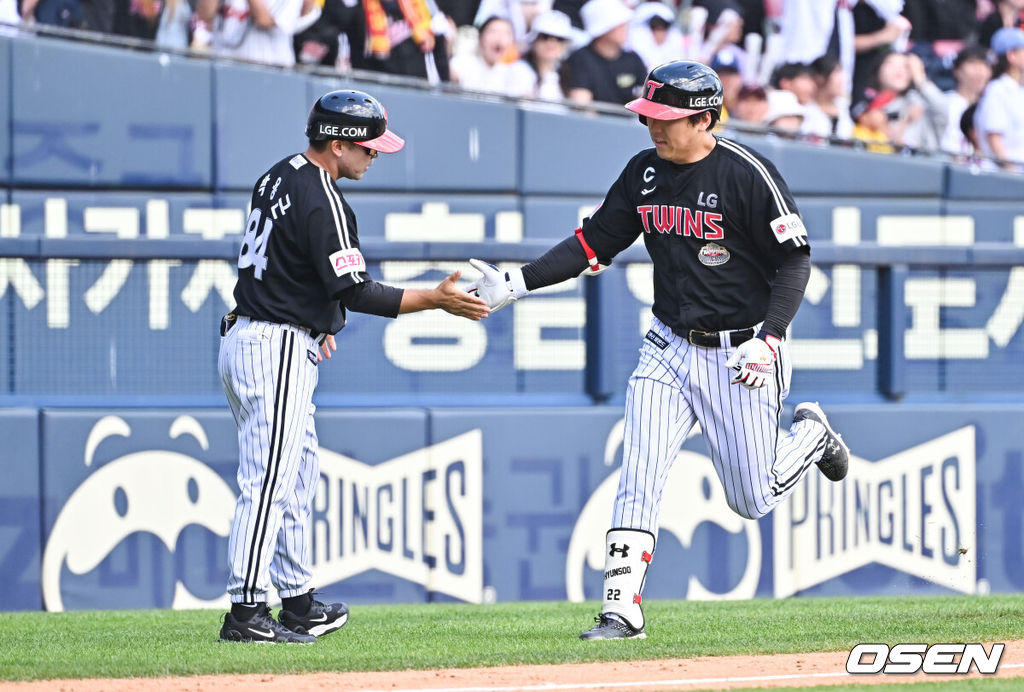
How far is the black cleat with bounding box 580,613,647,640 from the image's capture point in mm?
4738

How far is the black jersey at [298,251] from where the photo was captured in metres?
4.65

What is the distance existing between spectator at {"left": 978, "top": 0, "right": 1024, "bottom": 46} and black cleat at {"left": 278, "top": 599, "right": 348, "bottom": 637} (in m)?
7.61

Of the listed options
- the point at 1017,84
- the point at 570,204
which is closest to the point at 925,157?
the point at 1017,84

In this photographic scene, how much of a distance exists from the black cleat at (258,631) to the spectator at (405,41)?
5498mm

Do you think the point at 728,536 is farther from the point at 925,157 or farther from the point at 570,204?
the point at 925,157

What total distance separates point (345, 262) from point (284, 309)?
289 mm

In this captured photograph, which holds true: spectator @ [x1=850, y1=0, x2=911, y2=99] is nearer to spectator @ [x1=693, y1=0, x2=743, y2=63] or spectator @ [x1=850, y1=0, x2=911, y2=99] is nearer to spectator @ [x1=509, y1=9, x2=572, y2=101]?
spectator @ [x1=693, y1=0, x2=743, y2=63]

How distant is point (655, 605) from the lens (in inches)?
259

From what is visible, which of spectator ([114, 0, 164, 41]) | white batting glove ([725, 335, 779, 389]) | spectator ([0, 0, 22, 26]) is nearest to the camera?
white batting glove ([725, 335, 779, 389])

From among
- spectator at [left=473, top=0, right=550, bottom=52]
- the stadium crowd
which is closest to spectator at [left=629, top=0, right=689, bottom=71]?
the stadium crowd

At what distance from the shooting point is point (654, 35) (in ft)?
33.1

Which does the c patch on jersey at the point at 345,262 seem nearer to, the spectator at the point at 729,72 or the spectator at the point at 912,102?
the spectator at the point at 729,72

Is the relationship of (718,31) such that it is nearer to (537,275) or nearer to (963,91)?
(963,91)

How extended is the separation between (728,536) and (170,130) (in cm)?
453
